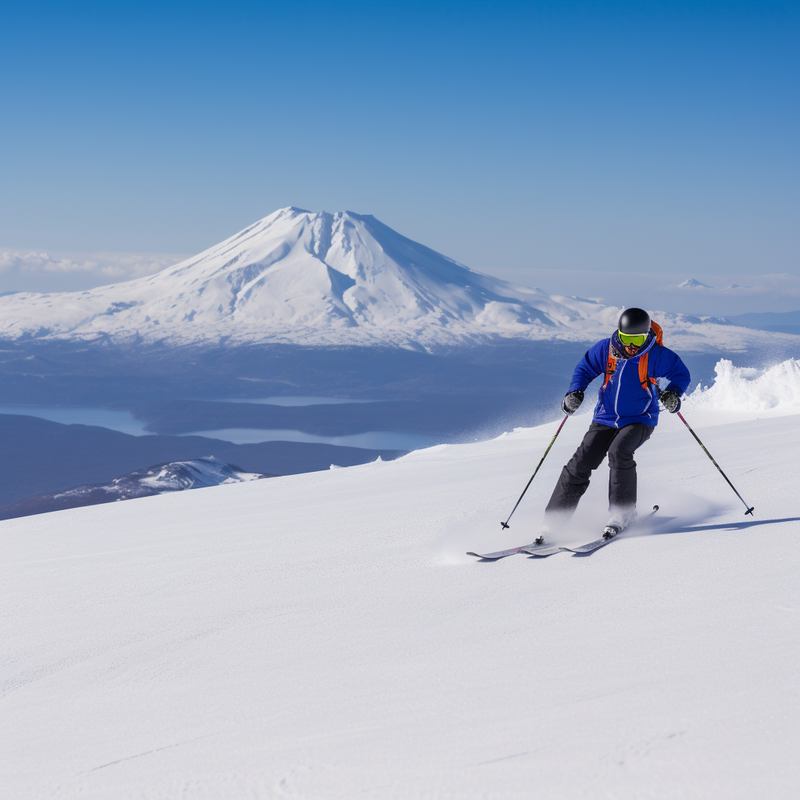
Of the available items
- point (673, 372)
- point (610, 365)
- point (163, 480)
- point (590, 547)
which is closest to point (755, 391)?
point (673, 372)

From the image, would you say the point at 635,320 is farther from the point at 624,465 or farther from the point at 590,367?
the point at 624,465

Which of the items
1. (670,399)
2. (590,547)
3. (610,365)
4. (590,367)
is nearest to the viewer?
(590,547)

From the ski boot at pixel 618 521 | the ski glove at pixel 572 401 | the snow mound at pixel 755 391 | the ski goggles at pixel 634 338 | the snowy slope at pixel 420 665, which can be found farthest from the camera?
the snow mound at pixel 755 391

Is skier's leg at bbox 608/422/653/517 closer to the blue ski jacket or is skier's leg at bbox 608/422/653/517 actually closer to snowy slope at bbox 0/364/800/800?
the blue ski jacket

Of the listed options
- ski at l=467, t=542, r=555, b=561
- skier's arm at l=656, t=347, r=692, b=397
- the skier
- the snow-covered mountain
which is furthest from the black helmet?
the snow-covered mountain

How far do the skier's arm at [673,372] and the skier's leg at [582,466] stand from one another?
1.41 ft

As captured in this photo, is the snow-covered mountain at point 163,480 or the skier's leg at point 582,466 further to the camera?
the snow-covered mountain at point 163,480

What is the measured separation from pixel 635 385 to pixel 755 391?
1425 cm

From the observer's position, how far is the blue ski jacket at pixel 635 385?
4523 mm

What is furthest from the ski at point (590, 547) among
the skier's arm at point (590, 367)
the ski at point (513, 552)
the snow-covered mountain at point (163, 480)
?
the snow-covered mountain at point (163, 480)

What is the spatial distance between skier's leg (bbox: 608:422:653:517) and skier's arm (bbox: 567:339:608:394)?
0.37 m

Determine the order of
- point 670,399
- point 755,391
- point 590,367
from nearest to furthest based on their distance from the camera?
point 670,399
point 590,367
point 755,391

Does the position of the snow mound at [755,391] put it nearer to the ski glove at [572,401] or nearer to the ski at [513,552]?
the ski glove at [572,401]

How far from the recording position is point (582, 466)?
464 centimetres
